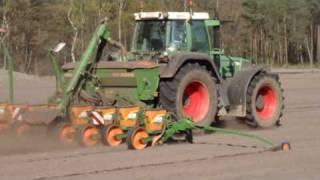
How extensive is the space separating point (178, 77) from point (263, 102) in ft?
9.90

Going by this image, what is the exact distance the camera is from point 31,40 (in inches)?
2095

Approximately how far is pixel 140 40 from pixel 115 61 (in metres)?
1.22

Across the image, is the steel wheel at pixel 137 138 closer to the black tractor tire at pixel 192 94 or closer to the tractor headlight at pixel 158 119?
the tractor headlight at pixel 158 119

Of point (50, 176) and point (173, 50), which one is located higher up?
point (173, 50)

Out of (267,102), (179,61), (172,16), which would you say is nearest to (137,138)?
(179,61)

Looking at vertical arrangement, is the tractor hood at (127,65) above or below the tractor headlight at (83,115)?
above

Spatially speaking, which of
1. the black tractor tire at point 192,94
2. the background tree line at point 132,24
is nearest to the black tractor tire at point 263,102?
the black tractor tire at point 192,94

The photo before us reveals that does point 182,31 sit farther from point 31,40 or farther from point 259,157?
point 31,40

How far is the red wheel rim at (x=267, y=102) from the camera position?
53.4 feet

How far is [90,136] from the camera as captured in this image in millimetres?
12320

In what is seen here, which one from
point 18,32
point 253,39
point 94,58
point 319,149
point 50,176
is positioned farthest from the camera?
point 253,39

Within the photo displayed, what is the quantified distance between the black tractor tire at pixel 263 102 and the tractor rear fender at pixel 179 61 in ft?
4.32

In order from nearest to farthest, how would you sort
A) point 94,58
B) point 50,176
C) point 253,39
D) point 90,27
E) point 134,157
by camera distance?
point 50,176 → point 134,157 → point 94,58 → point 90,27 → point 253,39

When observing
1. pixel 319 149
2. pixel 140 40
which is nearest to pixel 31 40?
pixel 140 40
